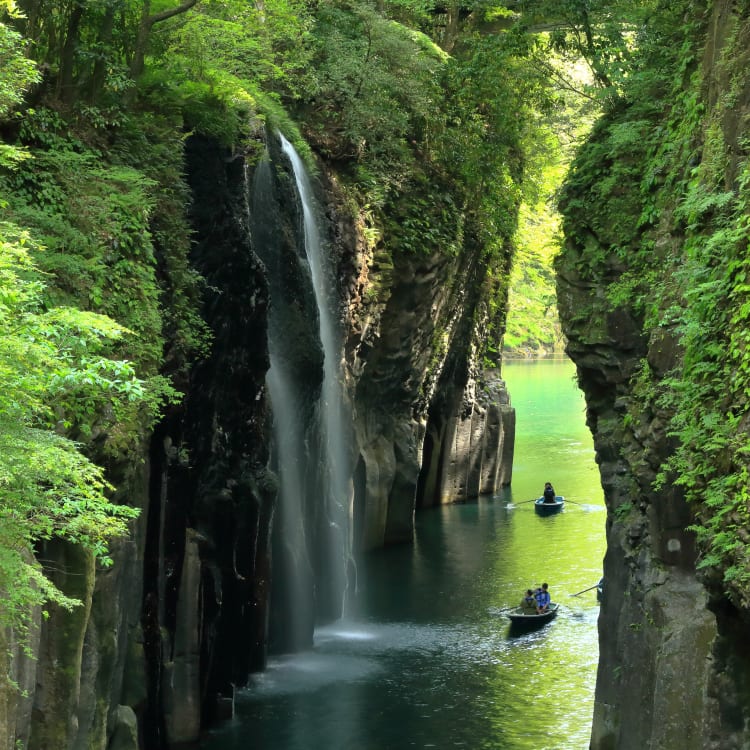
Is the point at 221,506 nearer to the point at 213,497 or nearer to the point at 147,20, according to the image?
the point at 213,497

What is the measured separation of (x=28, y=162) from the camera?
57.0 feet

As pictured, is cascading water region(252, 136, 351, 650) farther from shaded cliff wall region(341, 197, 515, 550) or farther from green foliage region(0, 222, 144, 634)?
green foliage region(0, 222, 144, 634)

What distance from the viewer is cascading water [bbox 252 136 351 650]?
84.6 feet

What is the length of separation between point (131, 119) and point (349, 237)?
9847 mm

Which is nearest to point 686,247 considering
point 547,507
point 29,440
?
point 29,440

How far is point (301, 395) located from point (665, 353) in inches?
460

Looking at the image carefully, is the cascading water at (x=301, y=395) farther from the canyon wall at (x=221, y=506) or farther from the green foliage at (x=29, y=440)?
the green foliage at (x=29, y=440)

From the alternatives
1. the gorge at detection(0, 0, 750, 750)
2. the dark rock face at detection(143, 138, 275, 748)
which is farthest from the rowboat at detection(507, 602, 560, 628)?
the dark rock face at detection(143, 138, 275, 748)

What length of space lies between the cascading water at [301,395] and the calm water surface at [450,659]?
129cm

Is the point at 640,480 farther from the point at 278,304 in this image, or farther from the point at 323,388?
the point at 323,388

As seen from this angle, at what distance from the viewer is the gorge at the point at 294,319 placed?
1305 cm

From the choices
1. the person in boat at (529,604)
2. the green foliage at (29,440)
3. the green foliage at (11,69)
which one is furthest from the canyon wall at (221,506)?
the green foliage at (11,69)

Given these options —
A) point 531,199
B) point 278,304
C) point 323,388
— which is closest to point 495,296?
point 531,199

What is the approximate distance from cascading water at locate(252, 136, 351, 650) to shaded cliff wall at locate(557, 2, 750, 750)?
691 cm
